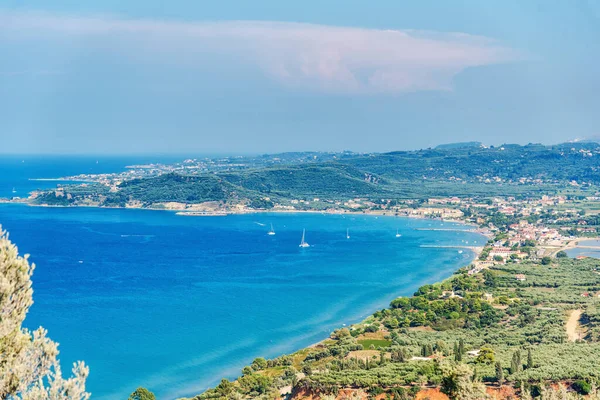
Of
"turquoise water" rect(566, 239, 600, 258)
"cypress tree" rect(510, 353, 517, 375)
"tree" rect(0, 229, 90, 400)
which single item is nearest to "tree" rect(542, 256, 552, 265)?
"turquoise water" rect(566, 239, 600, 258)

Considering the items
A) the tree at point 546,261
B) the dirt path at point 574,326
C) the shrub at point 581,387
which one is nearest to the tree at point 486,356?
the shrub at point 581,387

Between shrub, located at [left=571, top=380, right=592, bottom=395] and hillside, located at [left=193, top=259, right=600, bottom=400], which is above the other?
shrub, located at [left=571, top=380, right=592, bottom=395]

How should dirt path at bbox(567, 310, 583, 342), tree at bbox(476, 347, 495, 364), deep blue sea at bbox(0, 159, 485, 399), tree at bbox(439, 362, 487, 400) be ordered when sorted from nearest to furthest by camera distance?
tree at bbox(439, 362, 487, 400) < tree at bbox(476, 347, 495, 364) < dirt path at bbox(567, 310, 583, 342) < deep blue sea at bbox(0, 159, 485, 399)

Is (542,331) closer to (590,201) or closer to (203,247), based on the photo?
(203,247)

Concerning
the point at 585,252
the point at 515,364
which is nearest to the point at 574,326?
the point at 515,364

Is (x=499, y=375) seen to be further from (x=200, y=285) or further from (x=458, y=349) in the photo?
(x=200, y=285)

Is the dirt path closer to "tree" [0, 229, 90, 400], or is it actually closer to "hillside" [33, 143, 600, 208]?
"tree" [0, 229, 90, 400]
